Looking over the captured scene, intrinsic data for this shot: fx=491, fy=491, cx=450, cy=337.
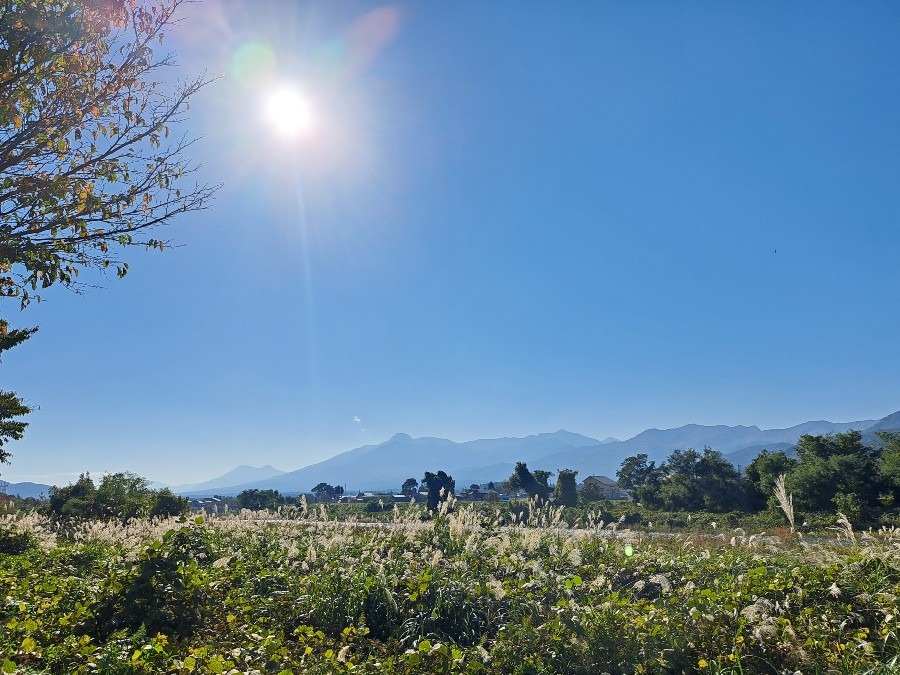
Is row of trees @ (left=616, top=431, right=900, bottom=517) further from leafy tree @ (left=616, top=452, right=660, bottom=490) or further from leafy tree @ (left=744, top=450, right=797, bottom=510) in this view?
leafy tree @ (left=616, top=452, right=660, bottom=490)

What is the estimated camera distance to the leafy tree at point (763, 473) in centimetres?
3441

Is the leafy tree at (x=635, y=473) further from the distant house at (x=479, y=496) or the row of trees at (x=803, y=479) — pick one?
the distant house at (x=479, y=496)

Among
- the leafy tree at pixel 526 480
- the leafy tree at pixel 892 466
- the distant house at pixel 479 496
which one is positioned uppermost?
the leafy tree at pixel 892 466

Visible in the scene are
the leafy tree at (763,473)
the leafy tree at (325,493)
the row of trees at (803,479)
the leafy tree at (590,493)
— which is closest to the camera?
the row of trees at (803,479)

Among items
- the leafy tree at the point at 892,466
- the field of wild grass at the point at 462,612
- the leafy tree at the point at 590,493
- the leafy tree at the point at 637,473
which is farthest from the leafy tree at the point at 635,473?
the field of wild grass at the point at 462,612

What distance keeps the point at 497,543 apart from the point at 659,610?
3811mm

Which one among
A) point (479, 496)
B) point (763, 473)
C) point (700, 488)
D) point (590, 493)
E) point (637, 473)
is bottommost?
point (479, 496)

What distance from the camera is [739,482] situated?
38500 millimetres

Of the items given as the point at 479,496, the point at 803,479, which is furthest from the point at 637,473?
the point at 479,496

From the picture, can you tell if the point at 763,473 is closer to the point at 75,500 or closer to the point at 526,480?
the point at 526,480

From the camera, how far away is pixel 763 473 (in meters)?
35.1

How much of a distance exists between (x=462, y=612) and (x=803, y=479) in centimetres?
3286

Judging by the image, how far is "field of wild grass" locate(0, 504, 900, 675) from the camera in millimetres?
4555

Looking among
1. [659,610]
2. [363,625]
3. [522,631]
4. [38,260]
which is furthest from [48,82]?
[659,610]
